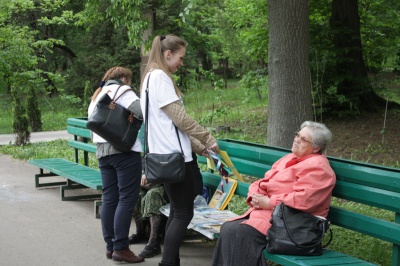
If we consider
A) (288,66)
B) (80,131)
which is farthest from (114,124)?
(80,131)

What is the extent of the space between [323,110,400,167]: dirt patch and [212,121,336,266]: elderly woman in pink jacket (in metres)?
5.85

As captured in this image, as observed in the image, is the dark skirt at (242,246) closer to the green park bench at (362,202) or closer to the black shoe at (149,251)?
the green park bench at (362,202)

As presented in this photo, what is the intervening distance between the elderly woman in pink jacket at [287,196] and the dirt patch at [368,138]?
585cm

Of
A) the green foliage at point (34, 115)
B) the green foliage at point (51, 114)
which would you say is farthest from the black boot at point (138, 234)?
the green foliage at point (34, 115)

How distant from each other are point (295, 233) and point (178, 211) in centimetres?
98

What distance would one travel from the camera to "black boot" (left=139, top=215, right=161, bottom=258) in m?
5.81

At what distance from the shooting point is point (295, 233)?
442 cm

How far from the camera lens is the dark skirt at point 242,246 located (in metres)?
4.55

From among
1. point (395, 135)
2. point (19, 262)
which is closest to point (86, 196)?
point (19, 262)

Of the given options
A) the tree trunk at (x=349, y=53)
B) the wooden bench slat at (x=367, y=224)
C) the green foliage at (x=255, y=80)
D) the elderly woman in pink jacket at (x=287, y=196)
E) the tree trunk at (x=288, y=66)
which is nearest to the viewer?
the wooden bench slat at (x=367, y=224)

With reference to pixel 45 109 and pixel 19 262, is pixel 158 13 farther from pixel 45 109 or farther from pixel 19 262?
pixel 19 262

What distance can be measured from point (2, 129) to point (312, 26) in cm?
Answer: 1151

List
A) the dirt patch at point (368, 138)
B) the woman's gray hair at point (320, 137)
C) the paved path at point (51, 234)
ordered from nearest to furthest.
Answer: the woman's gray hair at point (320, 137)
the paved path at point (51, 234)
the dirt patch at point (368, 138)

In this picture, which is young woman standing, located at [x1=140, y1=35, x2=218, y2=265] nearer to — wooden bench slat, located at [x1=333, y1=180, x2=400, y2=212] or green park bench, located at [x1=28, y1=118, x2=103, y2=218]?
wooden bench slat, located at [x1=333, y1=180, x2=400, y2=212]
